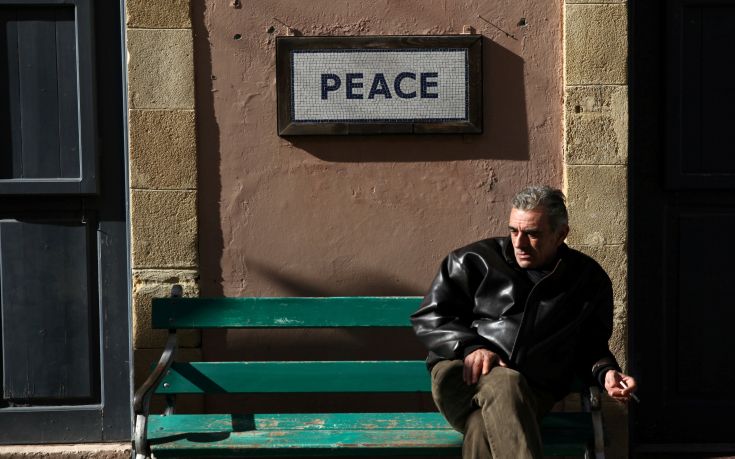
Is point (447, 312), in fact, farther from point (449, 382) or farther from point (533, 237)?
point (533, 237)

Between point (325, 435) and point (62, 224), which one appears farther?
point (62, 224)

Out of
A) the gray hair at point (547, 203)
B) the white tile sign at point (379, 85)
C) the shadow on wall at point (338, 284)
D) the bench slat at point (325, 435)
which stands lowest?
the bench slat at point (325, 435)

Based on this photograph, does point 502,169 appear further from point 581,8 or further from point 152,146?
point 152,146

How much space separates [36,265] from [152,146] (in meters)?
0.78

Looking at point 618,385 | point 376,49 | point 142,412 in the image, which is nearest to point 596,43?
point 376,49

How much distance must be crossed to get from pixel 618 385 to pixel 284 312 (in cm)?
144

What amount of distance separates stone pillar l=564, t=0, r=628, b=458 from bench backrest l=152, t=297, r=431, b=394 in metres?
0.88

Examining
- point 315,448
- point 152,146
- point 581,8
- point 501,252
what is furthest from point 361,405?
point 581,8

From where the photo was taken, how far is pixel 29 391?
4.77 metres

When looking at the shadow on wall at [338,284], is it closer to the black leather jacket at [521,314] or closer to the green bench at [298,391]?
the green bench at [298,391]

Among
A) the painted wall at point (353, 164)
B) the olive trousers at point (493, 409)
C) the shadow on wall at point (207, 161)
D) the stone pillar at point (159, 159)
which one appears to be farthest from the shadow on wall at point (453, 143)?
the olive trousers at point (493, 409)

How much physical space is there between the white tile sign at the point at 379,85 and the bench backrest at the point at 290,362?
0.84 meters

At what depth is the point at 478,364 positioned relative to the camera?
3688 millimetres
